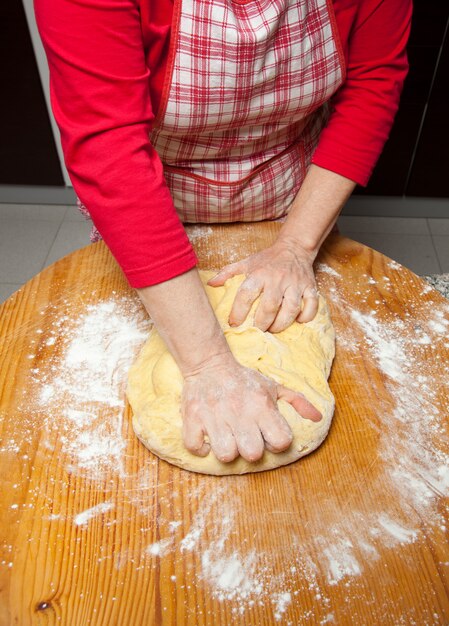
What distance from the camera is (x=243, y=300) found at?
94 cm

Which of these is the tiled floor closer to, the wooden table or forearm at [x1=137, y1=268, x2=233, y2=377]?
the wooden table

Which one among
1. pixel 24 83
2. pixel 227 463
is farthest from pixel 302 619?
pixel 24 83

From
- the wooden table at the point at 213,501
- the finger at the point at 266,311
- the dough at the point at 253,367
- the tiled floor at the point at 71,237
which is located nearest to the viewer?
the wooden table at the point at 213,501

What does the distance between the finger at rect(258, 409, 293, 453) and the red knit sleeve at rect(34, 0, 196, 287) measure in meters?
0.24

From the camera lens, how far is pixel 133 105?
737 mm

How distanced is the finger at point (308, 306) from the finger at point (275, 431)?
0.23 metres

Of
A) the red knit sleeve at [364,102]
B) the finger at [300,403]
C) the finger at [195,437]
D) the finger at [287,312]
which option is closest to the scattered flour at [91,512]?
the finger at [195,437]

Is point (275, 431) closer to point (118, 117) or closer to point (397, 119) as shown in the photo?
point (118, 117)

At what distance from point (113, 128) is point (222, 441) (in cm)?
45

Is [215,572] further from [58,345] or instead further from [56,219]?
[56,219]

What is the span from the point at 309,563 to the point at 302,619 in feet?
0.22

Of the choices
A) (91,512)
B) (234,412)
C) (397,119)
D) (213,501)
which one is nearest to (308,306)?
(234,412)

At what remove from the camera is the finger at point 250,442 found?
0.74 meters

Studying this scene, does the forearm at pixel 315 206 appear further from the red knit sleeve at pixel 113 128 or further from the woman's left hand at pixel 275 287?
the red knit sleeve at pixel 113 128
